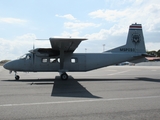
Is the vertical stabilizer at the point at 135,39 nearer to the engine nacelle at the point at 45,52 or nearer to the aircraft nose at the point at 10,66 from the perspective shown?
the engine nacelle at the point at 45,52

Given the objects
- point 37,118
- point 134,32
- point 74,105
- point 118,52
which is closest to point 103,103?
point 74,105

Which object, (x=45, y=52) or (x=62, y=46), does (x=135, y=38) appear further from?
(x=45, y=52)

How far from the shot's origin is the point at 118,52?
20.7 m

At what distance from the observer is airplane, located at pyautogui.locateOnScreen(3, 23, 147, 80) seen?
18.4 meters

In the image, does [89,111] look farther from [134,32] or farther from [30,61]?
[134,32]

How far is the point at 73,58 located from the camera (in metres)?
19.3

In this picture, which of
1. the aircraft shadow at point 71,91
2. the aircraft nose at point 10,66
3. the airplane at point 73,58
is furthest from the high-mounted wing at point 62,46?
the aircraft nose at point 10,66

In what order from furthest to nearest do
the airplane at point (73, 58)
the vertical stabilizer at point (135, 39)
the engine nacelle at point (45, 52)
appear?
the vertical stabilizer at point (135, 39), the engine nacelle at point (45, 52), the airplane at point (73, 58)

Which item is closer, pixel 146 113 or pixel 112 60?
pixel 146 113

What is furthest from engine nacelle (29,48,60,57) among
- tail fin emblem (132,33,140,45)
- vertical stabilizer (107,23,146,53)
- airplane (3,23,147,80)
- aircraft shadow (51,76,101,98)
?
tail fin emblem (132,33,140,45)

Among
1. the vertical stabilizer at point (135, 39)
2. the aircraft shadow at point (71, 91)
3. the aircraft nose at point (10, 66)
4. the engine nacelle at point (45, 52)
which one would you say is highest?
the vertical stabilizer at point (135, 39)

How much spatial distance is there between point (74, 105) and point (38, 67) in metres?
11.9

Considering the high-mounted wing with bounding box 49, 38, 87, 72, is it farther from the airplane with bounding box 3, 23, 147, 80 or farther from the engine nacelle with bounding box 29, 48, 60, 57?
the engine nacelle with bounding box 29, 48, 60, 57

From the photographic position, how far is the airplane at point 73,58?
18391mm
